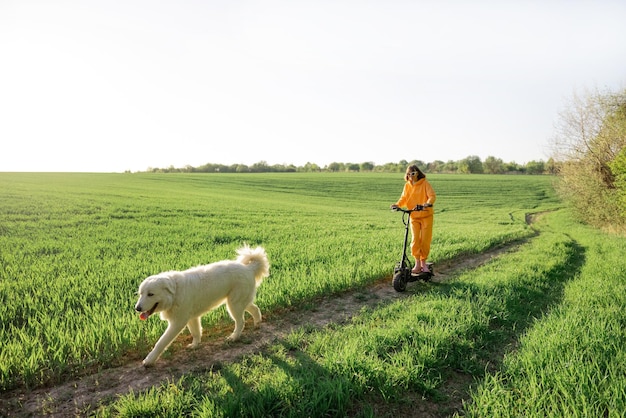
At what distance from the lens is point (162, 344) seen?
14.7ft

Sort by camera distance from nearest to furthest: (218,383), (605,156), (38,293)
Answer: (218,383), (38,293), (605,156)

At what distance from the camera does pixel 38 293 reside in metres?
6.36

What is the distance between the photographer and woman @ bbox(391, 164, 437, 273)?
8117mm

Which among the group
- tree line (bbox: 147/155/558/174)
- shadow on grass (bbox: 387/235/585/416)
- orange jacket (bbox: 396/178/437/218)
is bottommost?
shadow on grass (bbox: 387/235/585/416)

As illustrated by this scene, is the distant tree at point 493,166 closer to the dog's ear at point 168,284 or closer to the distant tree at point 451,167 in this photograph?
the distant tree at point 451,167

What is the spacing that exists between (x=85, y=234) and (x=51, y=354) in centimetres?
963

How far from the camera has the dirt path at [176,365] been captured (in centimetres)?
366

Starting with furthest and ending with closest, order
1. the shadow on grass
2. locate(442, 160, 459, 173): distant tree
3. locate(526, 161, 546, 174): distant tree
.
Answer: locate(442, 160, 459, 173): distant tree, locate(526, 161, 546, 174): distant tree, the shadow on grass

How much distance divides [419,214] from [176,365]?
19.1ft

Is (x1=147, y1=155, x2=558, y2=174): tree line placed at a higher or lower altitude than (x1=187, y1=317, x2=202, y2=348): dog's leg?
higher

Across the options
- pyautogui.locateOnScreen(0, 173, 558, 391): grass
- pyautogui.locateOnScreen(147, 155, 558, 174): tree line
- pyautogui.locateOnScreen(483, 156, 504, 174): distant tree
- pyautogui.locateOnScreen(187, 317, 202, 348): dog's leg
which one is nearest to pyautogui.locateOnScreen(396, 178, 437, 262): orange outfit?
pyautogui.locateOnScreen(0, 173, 558, 391): grass

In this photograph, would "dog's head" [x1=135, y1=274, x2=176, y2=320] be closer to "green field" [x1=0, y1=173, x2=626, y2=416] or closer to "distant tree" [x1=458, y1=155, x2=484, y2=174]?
"green field" [x1=0, y1=173, x2=626, y2=416]

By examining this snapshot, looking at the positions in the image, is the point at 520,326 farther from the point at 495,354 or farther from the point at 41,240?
the point at 41,240

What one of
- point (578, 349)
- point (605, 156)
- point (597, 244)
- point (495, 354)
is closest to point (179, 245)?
point (495, 354)
